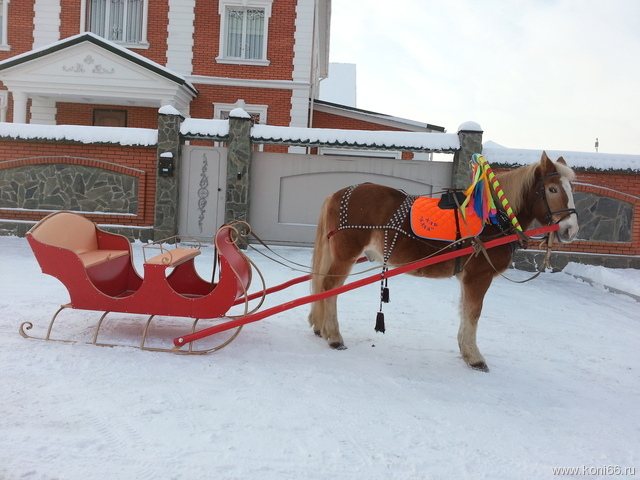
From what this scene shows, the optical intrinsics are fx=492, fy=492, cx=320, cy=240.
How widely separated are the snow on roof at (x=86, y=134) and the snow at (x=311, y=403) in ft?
16.8

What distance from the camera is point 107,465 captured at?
2.39m

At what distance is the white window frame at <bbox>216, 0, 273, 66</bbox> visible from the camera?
15.1 metres

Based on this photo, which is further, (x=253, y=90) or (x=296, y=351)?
(x=253, y=90)

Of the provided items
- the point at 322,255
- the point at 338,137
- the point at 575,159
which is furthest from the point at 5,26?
the point at 575,159

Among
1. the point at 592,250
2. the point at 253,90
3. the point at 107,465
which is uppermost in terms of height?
the point at 253,90

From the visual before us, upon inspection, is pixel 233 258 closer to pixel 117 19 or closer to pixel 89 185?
pixel 89 185

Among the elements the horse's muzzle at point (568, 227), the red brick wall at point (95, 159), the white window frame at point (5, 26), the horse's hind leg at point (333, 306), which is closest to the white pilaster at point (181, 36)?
the white window frame at point (5, 26)

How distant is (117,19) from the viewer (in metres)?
15.5

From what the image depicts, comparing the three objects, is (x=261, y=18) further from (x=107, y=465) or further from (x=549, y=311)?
(x=107, y=465)

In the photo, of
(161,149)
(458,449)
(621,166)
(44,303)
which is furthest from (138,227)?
(621,166)

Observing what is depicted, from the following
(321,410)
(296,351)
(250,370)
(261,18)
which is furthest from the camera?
(261,18)

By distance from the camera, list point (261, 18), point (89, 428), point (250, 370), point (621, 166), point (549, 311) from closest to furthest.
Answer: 1. point (89, 428)
2. point (250, 370)
3. point (549, 311)
4. point (621, 166)
5. point (261, 18)

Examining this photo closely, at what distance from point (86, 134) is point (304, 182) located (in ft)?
14.6

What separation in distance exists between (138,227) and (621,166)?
947 cm
